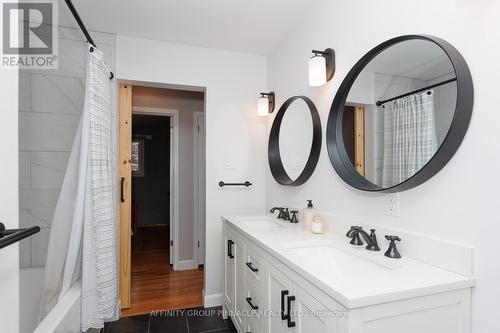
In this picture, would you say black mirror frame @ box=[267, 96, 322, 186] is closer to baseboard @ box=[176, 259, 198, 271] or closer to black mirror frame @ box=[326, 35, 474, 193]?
black mirror frame @ box=[326, 35, 474, 193]

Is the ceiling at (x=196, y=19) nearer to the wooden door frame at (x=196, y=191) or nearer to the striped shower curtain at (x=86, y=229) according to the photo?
Result: the striped shower curtain at (x=86, y=229)

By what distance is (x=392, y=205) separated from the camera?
125 centimetres

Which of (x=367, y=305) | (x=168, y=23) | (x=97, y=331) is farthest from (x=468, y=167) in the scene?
(x=97, y=331)

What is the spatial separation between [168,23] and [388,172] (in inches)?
77.1

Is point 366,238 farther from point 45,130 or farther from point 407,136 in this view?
point 45,130

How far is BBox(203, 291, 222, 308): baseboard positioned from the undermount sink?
59.2 inches

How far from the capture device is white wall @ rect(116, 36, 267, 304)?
2426mm

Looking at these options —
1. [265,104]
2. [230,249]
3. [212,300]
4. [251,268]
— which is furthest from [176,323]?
[265,104]

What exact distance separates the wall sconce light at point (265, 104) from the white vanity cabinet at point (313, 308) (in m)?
1.24

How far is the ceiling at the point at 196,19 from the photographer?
6.17 feet

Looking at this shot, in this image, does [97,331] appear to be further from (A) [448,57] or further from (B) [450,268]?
Result: (A) [448,57]

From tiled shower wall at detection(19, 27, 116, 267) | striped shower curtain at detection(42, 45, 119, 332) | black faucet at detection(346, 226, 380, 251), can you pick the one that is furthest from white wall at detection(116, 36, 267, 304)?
black faucet at detection(346, 226, 380, 251)

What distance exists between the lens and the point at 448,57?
1.01 m

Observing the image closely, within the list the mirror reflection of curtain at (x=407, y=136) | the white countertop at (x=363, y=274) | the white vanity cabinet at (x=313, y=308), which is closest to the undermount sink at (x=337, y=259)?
the white countertop at (x=363, y=274)
